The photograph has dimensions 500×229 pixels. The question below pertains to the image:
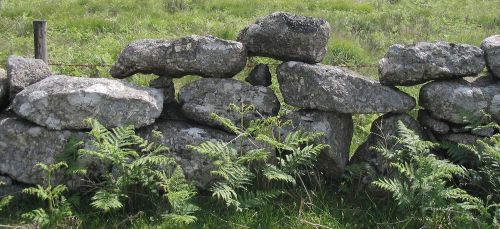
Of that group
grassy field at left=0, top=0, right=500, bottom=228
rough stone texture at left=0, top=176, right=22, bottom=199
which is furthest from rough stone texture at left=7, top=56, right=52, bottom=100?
grassy field at left=0, top=0, right=500, bottom=228

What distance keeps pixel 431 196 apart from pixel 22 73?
487cm

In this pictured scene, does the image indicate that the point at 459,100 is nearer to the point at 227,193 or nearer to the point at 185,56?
the point at 227,193

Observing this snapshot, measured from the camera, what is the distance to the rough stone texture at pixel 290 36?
267 inches

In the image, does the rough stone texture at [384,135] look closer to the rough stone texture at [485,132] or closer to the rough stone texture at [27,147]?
the rough stone texture at [485,132]

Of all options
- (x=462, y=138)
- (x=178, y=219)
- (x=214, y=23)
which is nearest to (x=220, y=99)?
(x=178, y=219)

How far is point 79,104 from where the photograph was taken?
6348 millimetres

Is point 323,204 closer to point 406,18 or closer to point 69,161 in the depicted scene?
point 69,161

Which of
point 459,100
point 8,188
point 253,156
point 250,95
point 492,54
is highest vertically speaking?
point 492,54

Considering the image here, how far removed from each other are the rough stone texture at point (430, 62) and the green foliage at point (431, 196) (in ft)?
2.72

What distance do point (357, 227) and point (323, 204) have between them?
47cm

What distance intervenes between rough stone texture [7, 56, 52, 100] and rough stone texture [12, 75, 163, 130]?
0.93 ft

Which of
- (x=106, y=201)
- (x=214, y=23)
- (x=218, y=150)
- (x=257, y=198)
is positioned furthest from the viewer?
(x=214, y=23)

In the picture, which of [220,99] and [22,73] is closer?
[22,73]

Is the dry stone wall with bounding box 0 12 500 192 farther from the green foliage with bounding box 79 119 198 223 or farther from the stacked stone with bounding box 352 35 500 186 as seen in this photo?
the green foliage with bounding box 79 119 198 223
